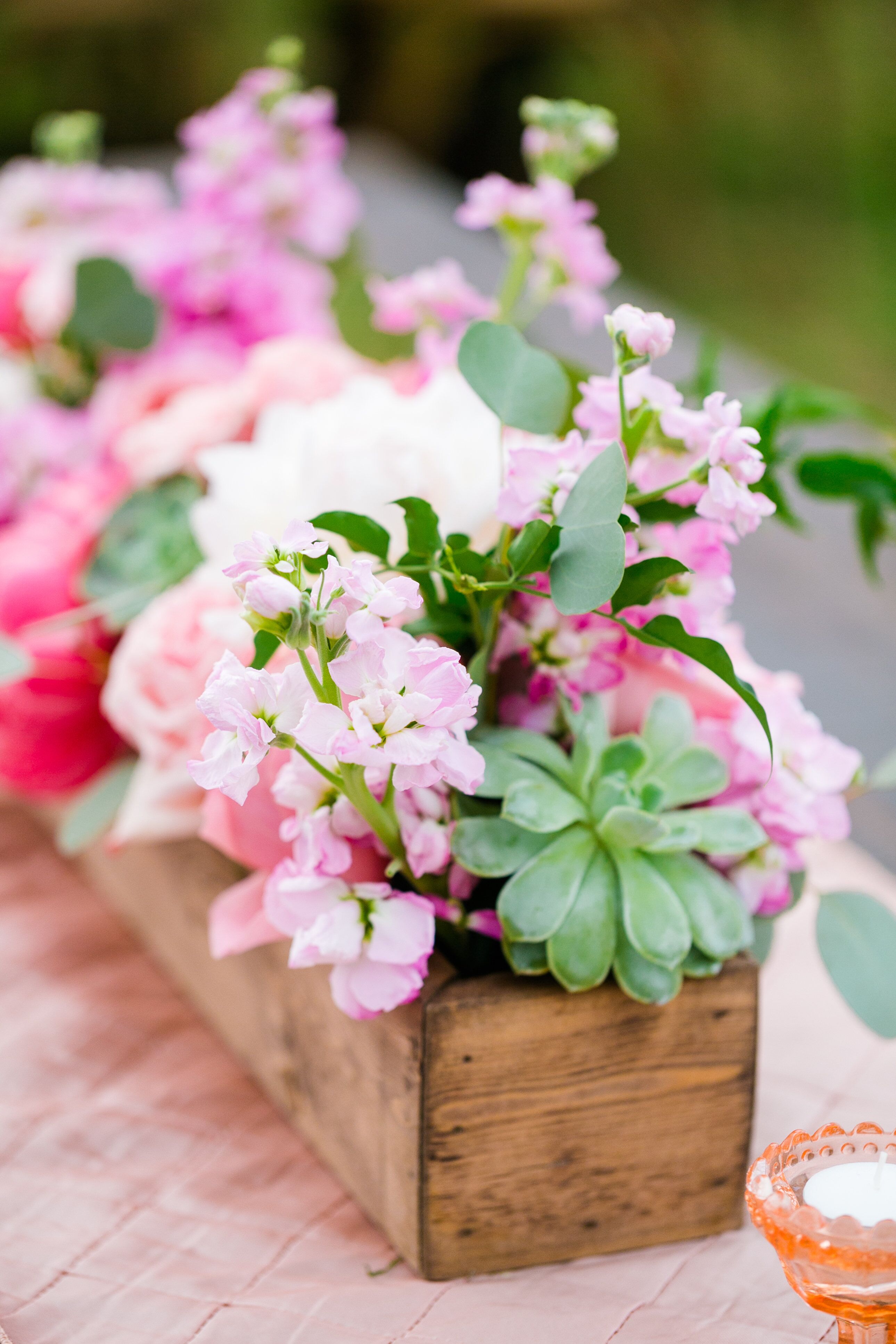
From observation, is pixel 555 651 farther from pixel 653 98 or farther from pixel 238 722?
pixel 653 98

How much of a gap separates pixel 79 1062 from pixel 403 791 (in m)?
0.25

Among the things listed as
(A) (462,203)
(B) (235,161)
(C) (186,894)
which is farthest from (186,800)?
(A) (462,203)

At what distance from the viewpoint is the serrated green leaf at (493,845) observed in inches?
15.5

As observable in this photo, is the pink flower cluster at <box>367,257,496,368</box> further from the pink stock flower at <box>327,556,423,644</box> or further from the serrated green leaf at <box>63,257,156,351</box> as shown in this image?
the pink stock flower at <box>327,556,423,644</box>

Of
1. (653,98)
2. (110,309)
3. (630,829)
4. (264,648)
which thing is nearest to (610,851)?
(630,829)

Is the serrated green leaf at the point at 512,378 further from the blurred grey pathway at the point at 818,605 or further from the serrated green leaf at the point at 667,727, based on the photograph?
the blurred grey pathway at the point at 818,605

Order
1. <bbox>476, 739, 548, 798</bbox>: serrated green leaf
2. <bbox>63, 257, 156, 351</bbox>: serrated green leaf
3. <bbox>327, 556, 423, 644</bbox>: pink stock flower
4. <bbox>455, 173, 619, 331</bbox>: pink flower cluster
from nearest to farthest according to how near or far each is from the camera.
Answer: <bbox>327, 556, 423, 644</bbox>: pink stock flower < <bbox>476, 739, 548, 798</bbox>: serrated green leaf < <bbox>455, 173, 619, 331</bbox>: pink flower cluster < <bbox>63, 257, 156, 351</bbox>: serrated green leaf

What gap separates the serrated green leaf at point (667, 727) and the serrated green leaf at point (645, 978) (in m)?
0.07

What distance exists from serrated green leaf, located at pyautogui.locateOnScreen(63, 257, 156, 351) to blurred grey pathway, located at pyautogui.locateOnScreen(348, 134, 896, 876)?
40 centimetres

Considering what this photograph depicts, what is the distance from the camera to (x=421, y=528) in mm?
389

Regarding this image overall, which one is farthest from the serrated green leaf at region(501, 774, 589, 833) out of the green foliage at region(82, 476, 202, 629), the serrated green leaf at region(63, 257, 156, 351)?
the serrated green leaf at region(63, 257, 156, 351)

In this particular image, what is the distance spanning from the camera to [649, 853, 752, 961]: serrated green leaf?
16.0 inches

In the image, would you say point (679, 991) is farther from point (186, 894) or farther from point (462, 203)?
point (462, 203)

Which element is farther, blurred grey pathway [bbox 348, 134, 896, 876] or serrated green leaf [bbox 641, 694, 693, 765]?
blurred grey pathway [bbox 348, 134, 896, 876]
